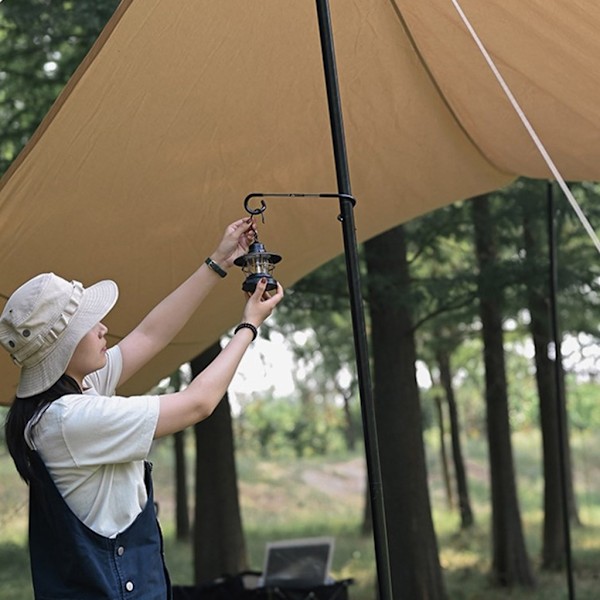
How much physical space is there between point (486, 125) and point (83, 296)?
7.32 ft

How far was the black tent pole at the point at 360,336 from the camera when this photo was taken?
8.54ft

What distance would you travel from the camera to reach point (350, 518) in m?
17.9

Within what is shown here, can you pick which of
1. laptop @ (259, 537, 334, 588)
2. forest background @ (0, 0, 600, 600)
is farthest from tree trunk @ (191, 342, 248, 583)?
laptop @ (259, 537, 334, 588)

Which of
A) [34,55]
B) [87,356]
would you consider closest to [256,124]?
[87,356]

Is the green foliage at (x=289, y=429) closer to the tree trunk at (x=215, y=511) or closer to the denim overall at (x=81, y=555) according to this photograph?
the tree trunk at (x=215, y=511)

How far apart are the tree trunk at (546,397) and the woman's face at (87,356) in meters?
5.53

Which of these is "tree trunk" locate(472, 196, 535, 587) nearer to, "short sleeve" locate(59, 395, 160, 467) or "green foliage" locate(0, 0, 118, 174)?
"green foliage" locate(0, 0, 118, 174)

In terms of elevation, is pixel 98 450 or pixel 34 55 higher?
pixel 34 55

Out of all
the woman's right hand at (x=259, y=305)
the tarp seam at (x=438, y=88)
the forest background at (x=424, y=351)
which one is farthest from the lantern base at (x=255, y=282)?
the forest background at (x=424, y=351)

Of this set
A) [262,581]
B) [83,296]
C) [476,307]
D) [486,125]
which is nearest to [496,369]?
[476,307]

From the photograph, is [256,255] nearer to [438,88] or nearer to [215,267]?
[215,267]

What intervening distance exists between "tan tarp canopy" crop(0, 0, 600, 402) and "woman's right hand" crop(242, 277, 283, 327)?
0.98m

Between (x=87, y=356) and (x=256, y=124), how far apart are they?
1.51 m

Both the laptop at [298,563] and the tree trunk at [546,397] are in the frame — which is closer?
the laptop at [298,563]
